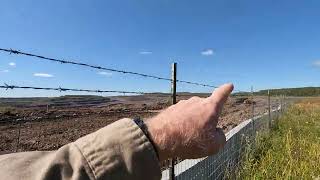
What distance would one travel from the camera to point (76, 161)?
1.06m

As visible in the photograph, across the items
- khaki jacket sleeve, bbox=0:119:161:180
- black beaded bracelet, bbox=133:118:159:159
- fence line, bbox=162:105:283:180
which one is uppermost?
black beaded bracelet, bbox=133:118:159:159

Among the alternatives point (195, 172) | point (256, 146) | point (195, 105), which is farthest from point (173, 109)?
point (256, 146)

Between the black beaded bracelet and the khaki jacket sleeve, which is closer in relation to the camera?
the khaki jacket sleeve

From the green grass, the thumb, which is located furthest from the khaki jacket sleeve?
the green grass

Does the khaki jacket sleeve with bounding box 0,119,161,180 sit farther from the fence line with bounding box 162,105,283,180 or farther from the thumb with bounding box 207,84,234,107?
the fence line with bounding box 162,105,283,180

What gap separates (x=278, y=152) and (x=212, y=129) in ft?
27.1

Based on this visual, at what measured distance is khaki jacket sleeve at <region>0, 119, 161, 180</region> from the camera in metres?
1.04

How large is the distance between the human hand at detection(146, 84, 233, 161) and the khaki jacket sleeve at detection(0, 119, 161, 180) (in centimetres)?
6

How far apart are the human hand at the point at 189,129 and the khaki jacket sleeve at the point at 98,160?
58 millimetres

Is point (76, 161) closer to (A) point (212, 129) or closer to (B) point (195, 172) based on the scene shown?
(A) point (212, 129)

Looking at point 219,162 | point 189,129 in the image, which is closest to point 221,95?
point 189,129

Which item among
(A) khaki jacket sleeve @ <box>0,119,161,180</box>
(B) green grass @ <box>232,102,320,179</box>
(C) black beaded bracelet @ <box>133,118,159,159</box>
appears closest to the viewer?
(A) khaki jacket sleeve @ <box>0,119,161,180</box>

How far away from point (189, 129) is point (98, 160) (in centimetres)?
28

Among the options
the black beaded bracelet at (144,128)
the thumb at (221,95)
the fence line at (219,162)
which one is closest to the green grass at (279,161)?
the fence line at (219,162)
